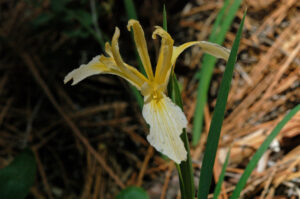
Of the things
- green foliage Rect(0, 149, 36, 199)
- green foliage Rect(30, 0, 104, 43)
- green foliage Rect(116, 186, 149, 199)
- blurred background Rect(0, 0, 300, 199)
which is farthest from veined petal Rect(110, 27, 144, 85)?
green foliage Rect(30, 0, 104, 43)

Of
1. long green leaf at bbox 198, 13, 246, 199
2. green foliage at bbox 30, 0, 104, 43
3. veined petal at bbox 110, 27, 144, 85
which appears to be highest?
Answer: green foliage at bbox 30, 0, 104, 43

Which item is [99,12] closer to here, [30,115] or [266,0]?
[30,115]

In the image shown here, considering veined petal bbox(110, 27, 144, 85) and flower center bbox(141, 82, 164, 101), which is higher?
veined petal bbox(110, 27, 144, 85)

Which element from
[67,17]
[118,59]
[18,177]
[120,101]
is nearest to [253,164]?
[118,59]

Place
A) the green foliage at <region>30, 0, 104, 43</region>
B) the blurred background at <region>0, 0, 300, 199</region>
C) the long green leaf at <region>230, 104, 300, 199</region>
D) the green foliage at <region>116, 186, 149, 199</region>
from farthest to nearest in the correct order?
the green foliage at <region>30, 0, 104, 43</region>, the blurred background at <region>0, 0, 300, 199</region>, the green foliage at <region>116, 186, 149, 199</region>, the long green leaf at <region>230, 104, 300, 199</region>

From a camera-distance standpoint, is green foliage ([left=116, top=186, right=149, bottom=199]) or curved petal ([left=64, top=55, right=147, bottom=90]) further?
green foliage ([left=116, top=186, right=149, bottom=199])

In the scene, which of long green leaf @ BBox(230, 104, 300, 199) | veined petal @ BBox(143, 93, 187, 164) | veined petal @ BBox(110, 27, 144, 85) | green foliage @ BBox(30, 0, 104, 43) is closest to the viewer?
veined petal @ BBox(143, 93, 187, 164)

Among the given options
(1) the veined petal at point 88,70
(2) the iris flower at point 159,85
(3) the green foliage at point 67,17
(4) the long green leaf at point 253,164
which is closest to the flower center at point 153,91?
(2) the iris flower at point 159,85

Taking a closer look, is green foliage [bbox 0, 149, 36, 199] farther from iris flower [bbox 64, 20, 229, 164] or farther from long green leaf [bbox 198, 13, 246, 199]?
long green leaf [bbox 198, 13, 246, 199]
